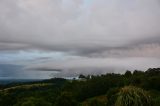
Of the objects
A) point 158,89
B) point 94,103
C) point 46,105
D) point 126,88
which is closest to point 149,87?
point 158,89

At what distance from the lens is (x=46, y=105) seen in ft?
447

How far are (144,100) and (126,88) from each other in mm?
1407

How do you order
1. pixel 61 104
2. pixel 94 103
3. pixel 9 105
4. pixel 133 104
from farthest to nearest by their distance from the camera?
pixel 9 105 < pixel 94 103 < pixel 61 104 < pixel 133 104

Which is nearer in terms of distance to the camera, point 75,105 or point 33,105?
point 33,105

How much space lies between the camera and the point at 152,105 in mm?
21859

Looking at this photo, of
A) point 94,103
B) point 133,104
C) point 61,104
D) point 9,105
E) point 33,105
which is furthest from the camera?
point 9,105

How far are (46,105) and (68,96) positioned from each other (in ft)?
37.1

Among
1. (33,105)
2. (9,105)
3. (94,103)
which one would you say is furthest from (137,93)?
(9,105)

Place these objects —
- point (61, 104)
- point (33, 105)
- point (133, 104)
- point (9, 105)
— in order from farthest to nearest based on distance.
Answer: point (9, 105) < point (61, 104) < point (33, 105) < point (133, 104)

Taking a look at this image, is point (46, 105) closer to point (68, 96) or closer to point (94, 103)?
point (68, 96)

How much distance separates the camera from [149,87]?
7859 inches

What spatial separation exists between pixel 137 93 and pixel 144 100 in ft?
2.19

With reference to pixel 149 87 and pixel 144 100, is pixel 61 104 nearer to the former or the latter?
pixel 149 87

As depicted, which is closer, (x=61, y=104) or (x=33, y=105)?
(x=33, y=105)
